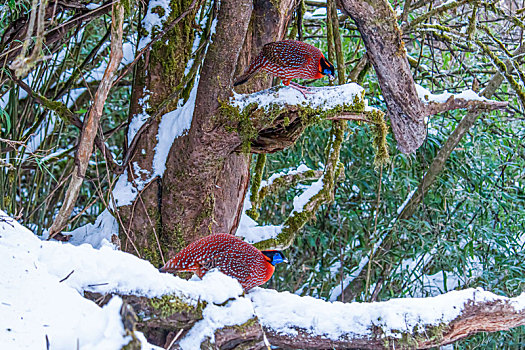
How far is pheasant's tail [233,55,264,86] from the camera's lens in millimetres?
2303

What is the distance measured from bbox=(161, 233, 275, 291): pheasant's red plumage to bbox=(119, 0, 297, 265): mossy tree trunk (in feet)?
1.29

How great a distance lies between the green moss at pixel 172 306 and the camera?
1440mm

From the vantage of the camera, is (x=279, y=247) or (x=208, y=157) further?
(x=279, y=247)

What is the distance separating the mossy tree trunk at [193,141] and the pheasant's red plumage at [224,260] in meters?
0.39

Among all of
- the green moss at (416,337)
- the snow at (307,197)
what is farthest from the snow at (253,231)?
the green moss at (416,337)

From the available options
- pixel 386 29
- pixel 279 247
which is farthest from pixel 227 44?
pixel 279 247

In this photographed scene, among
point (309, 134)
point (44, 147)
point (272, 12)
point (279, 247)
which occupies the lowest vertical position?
point (279, 247)

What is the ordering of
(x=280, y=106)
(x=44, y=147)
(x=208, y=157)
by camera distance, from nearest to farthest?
(x=280, y=106) < (x=208, y=157) < (x=44, y=147)

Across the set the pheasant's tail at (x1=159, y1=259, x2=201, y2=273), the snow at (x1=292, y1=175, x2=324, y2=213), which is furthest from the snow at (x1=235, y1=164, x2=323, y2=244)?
the pheasant's tail at (x1=159, y1=259, x2=201, y2=273)

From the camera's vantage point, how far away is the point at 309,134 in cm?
381

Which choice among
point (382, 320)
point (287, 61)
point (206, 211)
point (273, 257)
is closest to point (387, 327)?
point (382, 320)

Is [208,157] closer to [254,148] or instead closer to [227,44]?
[254,148]

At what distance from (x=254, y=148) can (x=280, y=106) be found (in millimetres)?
258

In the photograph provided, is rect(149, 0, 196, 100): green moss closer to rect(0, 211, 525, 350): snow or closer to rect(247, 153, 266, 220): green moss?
rect(247, 153, 266, 220): green moss
